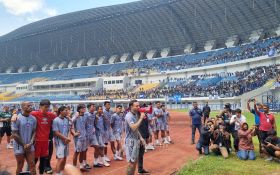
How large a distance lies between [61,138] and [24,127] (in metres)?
0.96

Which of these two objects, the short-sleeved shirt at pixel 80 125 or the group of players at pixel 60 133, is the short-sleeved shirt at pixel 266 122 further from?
the short-sleeved shirt at pixel 80 125

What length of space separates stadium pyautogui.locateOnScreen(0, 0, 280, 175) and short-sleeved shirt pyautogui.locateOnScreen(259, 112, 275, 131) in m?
22.6

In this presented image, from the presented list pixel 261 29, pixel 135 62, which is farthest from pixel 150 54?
pixel 261 29

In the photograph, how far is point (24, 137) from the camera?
8188 mm

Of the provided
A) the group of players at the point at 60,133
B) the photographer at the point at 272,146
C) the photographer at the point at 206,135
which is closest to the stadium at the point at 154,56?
the photographer at the point at 206,135

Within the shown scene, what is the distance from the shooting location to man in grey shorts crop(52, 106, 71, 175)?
28.3ft

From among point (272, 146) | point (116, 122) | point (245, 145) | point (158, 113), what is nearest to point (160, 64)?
point (158, 113)

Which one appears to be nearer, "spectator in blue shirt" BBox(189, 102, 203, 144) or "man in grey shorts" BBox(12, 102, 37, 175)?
"man in grey shorts" BBox(12, 102, 37, 175)

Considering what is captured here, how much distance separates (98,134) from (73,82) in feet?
221

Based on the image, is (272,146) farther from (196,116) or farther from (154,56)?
(154,56)

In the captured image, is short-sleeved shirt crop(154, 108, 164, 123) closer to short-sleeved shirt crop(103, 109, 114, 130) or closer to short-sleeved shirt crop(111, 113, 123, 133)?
short-sleeved shirt crop(111, 113, 123, 133)

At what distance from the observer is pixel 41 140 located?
8.62 meters

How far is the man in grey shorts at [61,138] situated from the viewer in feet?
28.3

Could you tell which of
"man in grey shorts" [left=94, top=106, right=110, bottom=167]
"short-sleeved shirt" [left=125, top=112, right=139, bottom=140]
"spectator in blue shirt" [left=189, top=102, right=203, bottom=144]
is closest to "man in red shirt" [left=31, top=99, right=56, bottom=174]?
"short-sleeved shirt" [left=125, top=112, right=139, bottom=140]
